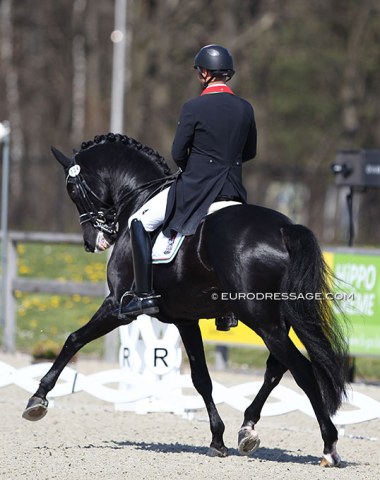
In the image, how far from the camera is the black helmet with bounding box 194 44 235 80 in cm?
725

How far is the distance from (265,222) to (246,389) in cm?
246

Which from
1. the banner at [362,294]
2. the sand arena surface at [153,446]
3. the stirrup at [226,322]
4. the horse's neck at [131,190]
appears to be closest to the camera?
the sand arena surface at [153,446]

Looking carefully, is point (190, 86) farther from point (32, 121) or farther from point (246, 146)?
point (246, 146)

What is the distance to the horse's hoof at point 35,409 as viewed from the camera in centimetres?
744

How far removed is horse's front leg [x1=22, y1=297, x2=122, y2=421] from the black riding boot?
0.75 ft

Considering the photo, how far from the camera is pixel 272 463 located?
23.6ft

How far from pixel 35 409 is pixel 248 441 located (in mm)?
1437

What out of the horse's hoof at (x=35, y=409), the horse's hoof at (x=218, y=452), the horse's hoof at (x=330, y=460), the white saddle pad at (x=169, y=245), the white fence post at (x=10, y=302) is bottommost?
the white fence post at (x=10, y=302)

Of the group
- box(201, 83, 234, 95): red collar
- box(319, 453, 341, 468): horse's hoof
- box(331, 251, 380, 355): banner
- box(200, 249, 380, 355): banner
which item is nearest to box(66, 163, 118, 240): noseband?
box(201, 83, 234, 95): red collar

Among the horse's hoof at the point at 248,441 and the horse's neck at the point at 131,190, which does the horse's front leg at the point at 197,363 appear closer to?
the horse's hoof at the point at 248,441

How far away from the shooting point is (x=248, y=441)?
282 inches

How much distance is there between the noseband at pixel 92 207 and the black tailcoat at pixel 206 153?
0.76 meters

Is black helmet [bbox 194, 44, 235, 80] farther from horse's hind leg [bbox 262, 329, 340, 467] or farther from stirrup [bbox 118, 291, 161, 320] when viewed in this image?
horse's hind leg [bbox 262, 329, 340, 467]

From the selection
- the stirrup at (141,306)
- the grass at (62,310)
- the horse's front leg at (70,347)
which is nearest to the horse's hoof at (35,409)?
the horse's front leg at (70,347)
